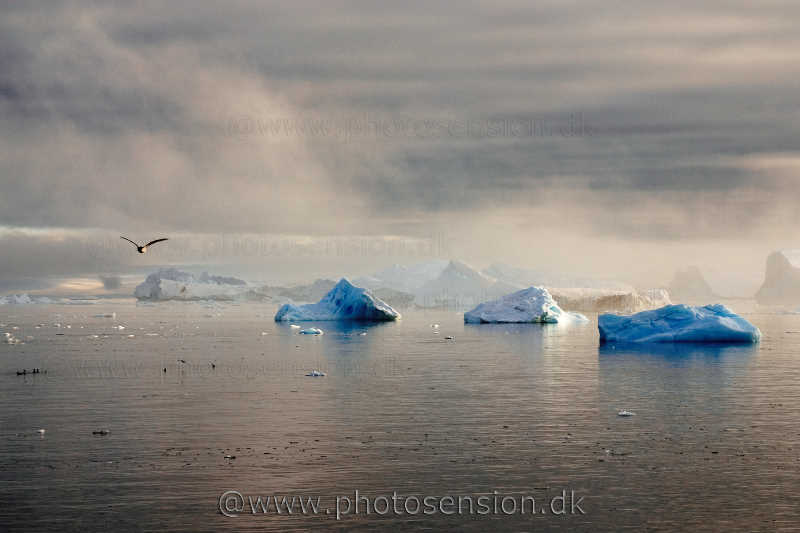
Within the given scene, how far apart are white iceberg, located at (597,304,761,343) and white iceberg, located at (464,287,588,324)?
37.0 m

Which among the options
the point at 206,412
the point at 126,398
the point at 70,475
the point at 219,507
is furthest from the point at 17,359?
the point at 219,507

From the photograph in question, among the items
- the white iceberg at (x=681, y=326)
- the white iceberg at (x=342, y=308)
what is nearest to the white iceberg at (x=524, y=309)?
the white iceberg at (x=342, y=308)

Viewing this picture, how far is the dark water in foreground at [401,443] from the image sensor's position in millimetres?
21078

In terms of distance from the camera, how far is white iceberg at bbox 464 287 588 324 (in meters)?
119

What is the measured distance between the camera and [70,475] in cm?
2447

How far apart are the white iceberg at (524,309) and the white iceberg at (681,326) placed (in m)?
37.0

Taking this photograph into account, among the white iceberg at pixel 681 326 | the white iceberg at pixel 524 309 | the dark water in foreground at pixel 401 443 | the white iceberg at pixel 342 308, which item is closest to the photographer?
the dark water in foreground at pixel 401 443

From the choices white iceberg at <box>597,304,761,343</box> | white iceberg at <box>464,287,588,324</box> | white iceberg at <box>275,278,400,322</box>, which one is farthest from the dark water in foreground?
white iceberg at <box>275,278,400,322</box>

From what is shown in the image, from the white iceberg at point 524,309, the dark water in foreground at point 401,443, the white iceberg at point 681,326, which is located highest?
the white iceberg at point 524,309

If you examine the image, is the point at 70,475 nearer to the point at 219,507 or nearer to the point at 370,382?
the point at 219,507

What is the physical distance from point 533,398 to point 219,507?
21.9 meters

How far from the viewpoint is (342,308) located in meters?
129

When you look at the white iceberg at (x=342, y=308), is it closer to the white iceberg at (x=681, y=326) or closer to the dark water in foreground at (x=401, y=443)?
the white iceberg at (x=681, y=326)

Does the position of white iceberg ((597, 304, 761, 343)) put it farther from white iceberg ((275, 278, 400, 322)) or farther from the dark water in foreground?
white iceberg ((275, 278, 400, 322))
